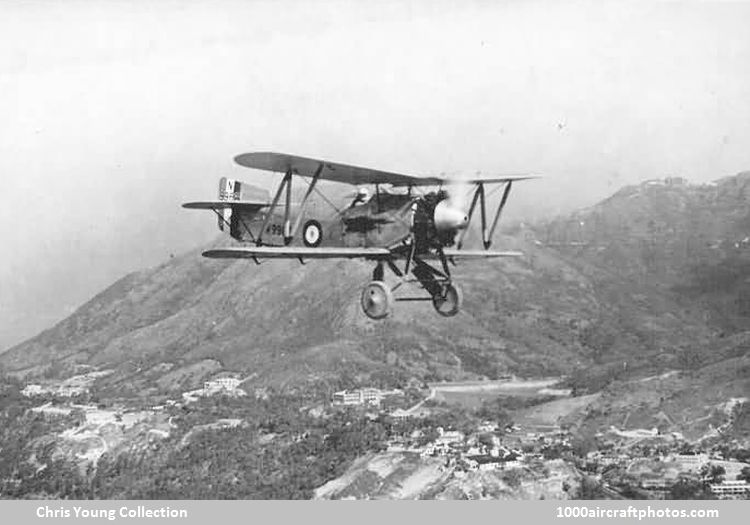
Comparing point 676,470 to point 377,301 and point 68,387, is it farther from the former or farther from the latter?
point 68,387

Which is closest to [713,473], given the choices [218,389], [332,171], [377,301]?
[377,301]

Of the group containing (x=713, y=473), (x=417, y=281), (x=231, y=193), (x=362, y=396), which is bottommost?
(x=362, y=396)

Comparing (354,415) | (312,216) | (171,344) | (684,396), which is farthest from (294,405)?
(312,216)

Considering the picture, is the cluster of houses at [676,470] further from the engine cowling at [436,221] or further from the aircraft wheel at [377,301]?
the aircraft wheel at [377,301]

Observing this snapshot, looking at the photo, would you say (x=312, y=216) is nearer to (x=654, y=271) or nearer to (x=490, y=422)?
(x=490, y=422)

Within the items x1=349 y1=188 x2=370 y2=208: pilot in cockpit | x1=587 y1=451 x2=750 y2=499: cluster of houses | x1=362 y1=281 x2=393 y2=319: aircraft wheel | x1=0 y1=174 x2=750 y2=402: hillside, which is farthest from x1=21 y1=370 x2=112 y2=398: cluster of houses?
x1=362 y1=281 x2=393 y2=319: aircraft wheel
